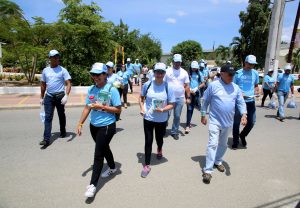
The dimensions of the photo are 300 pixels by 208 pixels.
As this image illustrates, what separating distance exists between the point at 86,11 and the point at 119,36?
21.8 metres

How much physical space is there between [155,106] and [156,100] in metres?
0.10

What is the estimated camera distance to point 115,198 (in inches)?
140

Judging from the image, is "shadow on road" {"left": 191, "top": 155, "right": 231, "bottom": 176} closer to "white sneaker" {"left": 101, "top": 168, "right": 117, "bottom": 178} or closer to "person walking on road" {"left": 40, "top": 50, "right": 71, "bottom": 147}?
"white sneaker" {"left": 101, "top": 168, "right": 117, "bottom": 178}

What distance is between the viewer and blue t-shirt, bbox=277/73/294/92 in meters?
8.50

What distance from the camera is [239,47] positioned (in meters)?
35.9

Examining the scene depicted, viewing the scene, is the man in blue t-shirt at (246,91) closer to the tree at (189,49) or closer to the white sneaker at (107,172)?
the white sneaker at (107,172)

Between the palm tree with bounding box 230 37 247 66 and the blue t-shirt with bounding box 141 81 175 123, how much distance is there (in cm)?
3339

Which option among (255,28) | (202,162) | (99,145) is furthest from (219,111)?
(255,28)

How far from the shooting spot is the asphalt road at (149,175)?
3.54 m

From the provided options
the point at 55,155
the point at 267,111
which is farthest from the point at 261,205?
the point at 267,111

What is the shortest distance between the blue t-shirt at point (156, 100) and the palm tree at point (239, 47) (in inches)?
1314

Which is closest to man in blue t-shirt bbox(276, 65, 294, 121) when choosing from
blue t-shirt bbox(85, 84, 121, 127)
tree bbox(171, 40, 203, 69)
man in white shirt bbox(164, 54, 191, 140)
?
man in white shirt bbox(164, 54, 191, 140)

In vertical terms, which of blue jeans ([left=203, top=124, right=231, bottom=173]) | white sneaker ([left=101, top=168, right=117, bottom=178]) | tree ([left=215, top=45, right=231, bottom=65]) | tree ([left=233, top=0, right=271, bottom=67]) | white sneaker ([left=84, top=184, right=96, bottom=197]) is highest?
tree ([left=233, top=0, right=271, bottom=67])

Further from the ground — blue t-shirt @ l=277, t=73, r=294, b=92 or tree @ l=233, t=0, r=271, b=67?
tree @ l=233, t=0, r=271, b=67
